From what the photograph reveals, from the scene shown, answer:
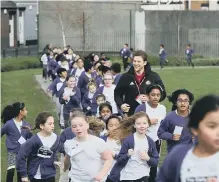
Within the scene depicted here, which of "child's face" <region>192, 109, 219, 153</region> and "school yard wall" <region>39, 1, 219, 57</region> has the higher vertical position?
"school yard wall" <region>39, 1, 219, 57</region>

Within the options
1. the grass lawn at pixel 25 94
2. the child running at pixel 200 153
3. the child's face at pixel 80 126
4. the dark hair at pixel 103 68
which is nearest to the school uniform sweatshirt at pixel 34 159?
the child's face at pixel 80 126

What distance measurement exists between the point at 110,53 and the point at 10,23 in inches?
515

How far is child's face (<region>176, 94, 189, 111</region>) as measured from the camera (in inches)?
364

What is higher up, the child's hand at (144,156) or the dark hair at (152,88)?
the dark hair at (152,88)

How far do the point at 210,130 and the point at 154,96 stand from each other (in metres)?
5.99

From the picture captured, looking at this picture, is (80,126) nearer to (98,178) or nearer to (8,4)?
(98,178)

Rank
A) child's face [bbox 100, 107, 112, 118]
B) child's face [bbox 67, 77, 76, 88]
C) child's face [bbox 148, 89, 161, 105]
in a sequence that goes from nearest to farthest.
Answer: child's face [bbox 148, 89, 161, 105] < child's face [bbox 100, 107, 112, 118] < child's face [bbox 67, 77, 76, 88]

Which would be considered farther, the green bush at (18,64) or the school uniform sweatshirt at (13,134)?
the green bush at (18,64)

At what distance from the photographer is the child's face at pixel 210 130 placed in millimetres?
4137

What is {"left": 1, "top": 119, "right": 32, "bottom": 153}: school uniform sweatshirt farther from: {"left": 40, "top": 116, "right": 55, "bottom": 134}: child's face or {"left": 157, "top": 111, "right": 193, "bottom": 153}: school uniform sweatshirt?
{"left": 157, "top": 111, "right": 193, "bottom": 153}: school uniform sweatshirt

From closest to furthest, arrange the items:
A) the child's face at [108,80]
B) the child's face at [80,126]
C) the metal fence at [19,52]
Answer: the child's face at [80,126]
the child's face at [108,80]
the metal fence at [19,52]

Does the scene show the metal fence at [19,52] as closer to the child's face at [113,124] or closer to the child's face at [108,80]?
the child's face at [108,80]

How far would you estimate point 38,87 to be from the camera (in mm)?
32906

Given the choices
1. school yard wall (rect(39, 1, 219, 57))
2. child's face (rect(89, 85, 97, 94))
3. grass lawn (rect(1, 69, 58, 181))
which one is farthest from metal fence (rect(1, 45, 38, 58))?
child's face (rect(89, 85, 97, 94))
